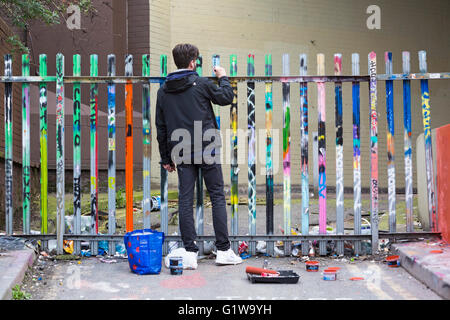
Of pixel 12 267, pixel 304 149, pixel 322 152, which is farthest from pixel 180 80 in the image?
pixel 12 267

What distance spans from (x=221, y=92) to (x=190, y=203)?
100 cm

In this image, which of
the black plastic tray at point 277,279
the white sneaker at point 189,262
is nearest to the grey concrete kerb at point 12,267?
the white sneaker at point 189,262

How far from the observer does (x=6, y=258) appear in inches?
165

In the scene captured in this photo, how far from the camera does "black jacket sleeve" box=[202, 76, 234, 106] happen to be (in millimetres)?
4480

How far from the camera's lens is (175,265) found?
425cm

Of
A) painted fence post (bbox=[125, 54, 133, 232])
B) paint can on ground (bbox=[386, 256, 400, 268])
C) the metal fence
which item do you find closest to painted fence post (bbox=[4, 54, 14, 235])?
the metal fence

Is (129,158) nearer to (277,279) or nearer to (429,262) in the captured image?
(277,279)

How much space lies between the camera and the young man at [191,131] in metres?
4.56

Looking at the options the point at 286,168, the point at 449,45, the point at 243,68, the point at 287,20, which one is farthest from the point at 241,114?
the point at 286,168

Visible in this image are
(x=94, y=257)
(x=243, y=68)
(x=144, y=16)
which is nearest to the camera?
(x=94, y=257)

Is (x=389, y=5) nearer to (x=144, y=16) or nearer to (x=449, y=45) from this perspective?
(x=449, y=45)

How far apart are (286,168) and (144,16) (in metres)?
6.73

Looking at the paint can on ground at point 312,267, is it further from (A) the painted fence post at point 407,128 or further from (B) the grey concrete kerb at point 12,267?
(B) the grey concrete kerb at point 12,267

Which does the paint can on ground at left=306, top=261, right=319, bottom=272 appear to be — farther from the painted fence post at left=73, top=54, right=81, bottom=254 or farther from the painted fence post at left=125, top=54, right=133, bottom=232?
the painted fence post at left=73, top=54, right=81, bottom=254
